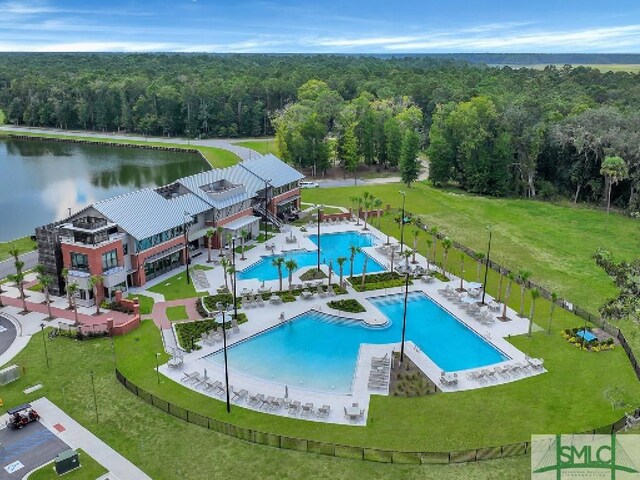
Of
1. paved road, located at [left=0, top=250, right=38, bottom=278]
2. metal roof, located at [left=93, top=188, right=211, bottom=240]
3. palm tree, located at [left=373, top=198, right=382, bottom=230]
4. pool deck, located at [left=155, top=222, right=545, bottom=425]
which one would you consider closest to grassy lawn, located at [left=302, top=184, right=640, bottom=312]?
palm tree, located at [left=373, top=198, right=382, bottom=230]

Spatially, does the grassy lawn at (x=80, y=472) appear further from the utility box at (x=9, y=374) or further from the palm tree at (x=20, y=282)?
the palm tree at (x=20, y=282)

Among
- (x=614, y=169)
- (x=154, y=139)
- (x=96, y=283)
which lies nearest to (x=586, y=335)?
(x=96, y=283)

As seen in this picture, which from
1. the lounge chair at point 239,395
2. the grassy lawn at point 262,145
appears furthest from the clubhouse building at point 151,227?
the grassy lawn at point 262,145

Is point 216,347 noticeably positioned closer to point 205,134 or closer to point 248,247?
point 248,247

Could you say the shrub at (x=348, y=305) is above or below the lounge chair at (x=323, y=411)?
above

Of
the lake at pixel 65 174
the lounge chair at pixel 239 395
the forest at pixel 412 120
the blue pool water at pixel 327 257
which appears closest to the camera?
Result: the lounge chair at pixel 239 395

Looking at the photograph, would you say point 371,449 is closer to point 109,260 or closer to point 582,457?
point 582,457

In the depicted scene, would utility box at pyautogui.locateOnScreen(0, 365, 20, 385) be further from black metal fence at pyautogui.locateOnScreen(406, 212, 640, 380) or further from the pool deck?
black metal fence at pyautogui.locateOnScreen(406, 212, 640, 380)
